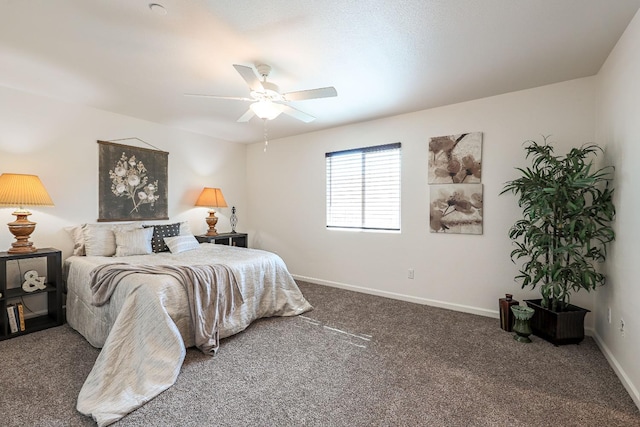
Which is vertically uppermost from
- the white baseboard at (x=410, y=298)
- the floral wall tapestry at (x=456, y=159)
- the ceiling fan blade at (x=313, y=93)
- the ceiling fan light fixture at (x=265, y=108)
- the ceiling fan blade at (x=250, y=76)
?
the ceiling fan blade at (x=250, y=76)

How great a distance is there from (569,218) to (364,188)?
2317 mm

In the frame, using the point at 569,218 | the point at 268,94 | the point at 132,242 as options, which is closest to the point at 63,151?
the point at 132,242

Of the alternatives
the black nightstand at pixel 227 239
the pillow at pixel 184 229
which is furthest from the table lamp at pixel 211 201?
the pillow at pixel 184 229

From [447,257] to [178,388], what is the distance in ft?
9.93

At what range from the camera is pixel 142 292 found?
2160mm

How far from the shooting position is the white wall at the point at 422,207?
2938 millimetres

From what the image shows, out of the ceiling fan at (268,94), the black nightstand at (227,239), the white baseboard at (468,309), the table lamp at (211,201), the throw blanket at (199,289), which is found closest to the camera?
the white baseboard at (468,309)

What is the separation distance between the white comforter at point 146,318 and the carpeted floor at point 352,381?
0.11 m

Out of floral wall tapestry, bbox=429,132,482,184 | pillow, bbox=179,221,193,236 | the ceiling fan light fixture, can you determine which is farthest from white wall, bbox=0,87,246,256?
floral wall tapestry, bbox=429,132,482,184

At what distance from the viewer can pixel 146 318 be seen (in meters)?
2.08

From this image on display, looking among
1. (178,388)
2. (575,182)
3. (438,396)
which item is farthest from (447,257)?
(178,388)

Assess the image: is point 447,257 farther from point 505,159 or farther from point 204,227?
point 204,227

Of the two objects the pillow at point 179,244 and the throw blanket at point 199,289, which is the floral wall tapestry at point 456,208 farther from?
the pillow at point 179,244

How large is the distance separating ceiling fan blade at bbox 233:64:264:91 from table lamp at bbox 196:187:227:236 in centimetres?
268
